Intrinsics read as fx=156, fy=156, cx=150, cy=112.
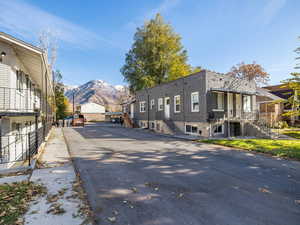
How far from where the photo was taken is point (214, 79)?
13.4m

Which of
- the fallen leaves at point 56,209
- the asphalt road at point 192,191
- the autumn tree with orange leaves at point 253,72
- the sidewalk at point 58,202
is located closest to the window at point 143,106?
the asphalt road at point 192,191

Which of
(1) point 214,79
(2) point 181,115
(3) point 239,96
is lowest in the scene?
(2) point 181,115

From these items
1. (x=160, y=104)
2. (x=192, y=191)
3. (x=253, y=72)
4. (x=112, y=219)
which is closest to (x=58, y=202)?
(x=112, y=219)

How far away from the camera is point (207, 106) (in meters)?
12.8

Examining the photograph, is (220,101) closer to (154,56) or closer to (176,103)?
→ (176,103)

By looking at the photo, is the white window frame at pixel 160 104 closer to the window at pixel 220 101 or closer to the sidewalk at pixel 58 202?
the window at pixel 220 101

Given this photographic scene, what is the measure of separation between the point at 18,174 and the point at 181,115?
41.9 feet

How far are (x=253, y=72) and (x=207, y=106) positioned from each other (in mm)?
28979

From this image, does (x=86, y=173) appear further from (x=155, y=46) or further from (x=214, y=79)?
(x=155, y=46)

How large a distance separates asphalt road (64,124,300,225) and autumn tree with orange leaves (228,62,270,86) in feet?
111

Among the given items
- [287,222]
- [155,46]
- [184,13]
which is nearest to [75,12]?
[184,13]

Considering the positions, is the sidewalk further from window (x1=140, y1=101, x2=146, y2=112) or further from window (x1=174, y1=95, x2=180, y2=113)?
window (x1=140, y1=101, x2=146, y2=112)

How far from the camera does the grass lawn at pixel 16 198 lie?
259cm

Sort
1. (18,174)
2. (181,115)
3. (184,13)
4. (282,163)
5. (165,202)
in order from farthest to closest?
(181,115) < (184,13) < (282,163) < (18,174) < (165,202)
